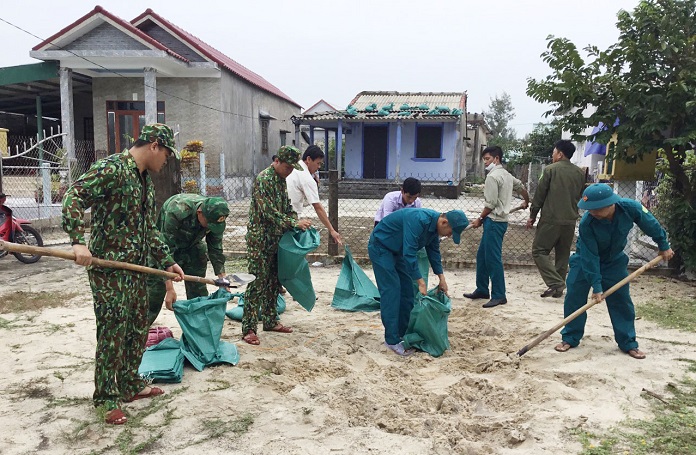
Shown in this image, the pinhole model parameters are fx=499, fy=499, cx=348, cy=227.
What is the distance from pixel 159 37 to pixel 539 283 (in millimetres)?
14569

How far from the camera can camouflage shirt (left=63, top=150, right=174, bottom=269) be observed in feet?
8.39

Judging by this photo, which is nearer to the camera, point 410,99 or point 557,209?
point 557,209

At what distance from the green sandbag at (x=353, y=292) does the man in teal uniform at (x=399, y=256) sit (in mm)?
1103

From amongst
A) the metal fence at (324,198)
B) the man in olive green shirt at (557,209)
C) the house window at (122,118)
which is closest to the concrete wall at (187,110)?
the house window at (122,118)

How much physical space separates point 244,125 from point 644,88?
15144 mm

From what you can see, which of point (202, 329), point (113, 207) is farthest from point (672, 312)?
point (113, 207)

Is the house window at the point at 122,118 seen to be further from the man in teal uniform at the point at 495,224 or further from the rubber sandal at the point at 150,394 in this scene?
the rubber sandal at the point at 150,394

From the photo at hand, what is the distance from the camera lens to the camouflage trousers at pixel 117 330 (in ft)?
8.96

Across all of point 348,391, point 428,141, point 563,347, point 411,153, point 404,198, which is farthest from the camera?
point 411,153

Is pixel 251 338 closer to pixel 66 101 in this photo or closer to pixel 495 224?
pixel 495 224

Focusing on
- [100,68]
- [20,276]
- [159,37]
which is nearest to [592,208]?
[20,276]

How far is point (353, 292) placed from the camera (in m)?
5.46

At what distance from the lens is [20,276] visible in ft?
21.6

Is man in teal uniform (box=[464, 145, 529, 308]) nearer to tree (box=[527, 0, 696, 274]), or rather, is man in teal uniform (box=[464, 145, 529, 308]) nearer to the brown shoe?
the brown shoe
